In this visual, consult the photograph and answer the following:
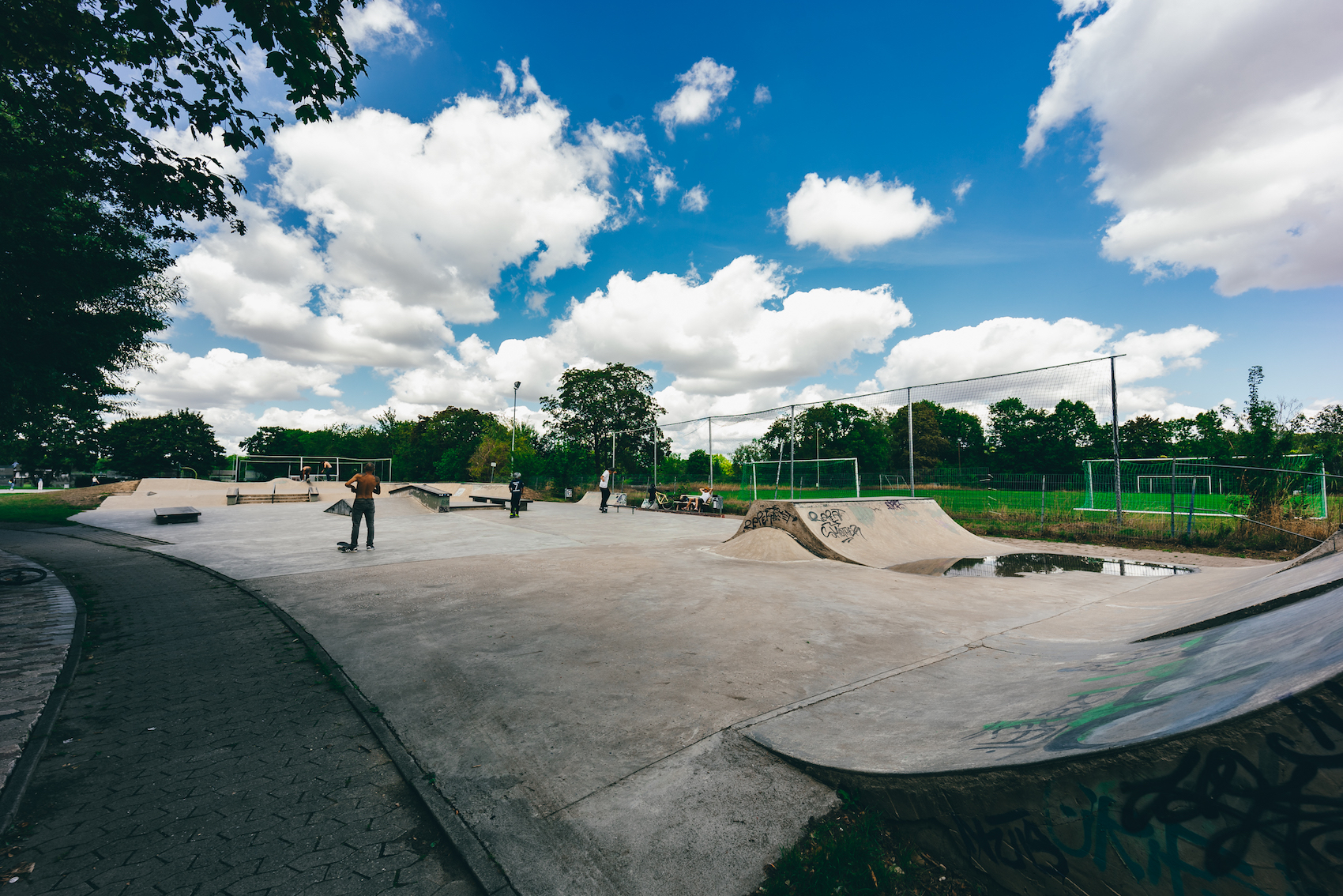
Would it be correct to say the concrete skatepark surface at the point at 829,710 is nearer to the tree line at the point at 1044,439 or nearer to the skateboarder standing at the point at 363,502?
the skateboarder standing at the point at 363,502

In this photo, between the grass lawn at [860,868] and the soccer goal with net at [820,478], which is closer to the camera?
the grass lawn at [860,868]

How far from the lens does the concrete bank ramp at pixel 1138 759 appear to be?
1335mm

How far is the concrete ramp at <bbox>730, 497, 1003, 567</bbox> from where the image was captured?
896cm

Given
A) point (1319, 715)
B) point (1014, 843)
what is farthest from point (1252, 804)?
point (1014, 843)

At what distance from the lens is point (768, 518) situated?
988 cm

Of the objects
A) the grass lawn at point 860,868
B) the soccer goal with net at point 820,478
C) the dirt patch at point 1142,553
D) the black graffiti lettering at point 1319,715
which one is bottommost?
the grass lawn at point 860,868

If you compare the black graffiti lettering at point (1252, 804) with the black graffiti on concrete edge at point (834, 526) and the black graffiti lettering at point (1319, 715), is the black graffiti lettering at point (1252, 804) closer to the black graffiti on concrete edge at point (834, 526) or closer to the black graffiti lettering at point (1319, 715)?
the black graffiti lettering at point (1319, 715)

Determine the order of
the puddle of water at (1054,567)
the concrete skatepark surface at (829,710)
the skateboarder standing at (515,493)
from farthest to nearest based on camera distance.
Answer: the skateboarder standing at (515,493)
the puddle of water at (1054,567)
the concrete skatepark surface at (829,710)

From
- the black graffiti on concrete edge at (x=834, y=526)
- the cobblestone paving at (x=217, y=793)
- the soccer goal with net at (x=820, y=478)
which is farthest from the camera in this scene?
the soccer goal with net at (x=820, y=478)

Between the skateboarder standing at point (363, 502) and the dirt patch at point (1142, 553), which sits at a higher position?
the skateboarder standing at point (363, 502)

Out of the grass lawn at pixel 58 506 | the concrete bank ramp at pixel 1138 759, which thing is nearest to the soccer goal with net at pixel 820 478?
the concrete bank ramp at pixel 1138 759

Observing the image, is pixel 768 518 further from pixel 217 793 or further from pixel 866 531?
pixel 217 793

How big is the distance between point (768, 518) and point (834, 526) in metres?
1.23

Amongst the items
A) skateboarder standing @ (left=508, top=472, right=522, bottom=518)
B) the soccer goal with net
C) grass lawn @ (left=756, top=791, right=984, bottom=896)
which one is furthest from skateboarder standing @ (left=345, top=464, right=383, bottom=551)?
the soccer goal with net
